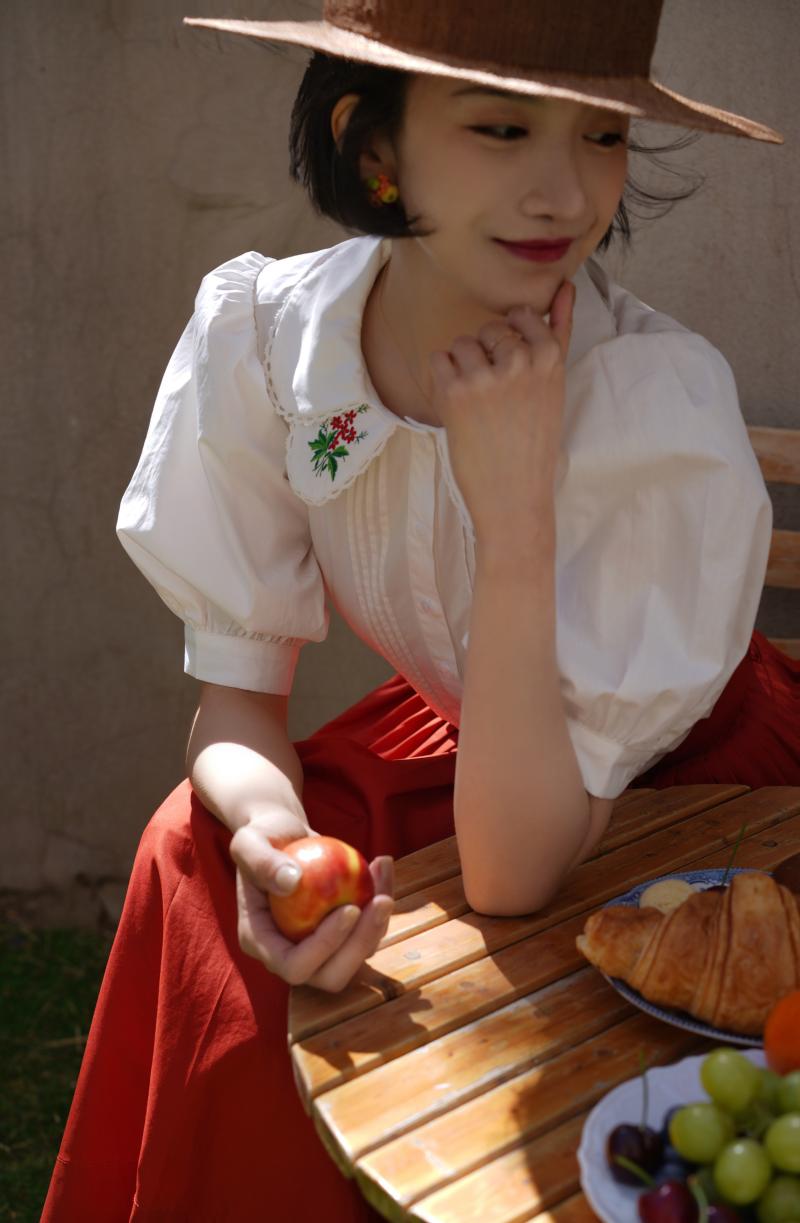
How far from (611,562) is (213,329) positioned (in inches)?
25.2

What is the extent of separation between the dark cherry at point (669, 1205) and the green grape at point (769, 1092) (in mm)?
99

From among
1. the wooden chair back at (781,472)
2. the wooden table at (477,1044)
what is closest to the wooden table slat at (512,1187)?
the wooden table at (477,1044)

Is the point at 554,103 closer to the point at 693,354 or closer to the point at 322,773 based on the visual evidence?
the point at 693,354

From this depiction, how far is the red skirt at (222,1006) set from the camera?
4.64 ft

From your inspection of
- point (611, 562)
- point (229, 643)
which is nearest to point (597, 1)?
point (611, 562)

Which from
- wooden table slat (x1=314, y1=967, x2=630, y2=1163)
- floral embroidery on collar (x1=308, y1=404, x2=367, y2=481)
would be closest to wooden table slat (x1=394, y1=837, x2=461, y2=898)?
wooden table slat (x1=314, y1=967, x2=630, y2=1163)

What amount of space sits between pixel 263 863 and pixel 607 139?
0.81m

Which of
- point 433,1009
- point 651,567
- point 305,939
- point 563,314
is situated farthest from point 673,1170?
point 563,314

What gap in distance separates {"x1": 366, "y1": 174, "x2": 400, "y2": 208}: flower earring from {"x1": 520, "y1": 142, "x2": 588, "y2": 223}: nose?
207 millimetres

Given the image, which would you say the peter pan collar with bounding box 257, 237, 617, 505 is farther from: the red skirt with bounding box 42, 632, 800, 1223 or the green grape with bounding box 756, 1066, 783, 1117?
the green grape with bounding box 756, 1066, 783, 1117

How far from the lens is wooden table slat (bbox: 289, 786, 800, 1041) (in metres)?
1.24

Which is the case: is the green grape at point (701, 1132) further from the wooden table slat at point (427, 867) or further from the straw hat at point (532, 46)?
the straw hat at point (532, 46)

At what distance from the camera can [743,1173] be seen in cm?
91

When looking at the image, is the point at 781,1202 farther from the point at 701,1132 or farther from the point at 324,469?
the point at 324,469
